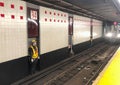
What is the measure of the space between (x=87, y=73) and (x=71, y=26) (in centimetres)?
511

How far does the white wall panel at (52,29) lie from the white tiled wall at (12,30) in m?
1.73

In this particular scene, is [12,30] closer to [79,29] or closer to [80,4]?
[80,4]

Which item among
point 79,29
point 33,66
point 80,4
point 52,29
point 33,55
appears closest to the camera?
point 33,55

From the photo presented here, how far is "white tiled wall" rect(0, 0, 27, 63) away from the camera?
6565 millimetres

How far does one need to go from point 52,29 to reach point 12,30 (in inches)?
153

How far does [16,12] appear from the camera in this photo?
734cm

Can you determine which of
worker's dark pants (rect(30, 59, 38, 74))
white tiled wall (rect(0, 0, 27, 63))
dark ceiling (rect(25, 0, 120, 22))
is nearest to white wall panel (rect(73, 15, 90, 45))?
dark ceiling (rect(25, 0, 120, 22))

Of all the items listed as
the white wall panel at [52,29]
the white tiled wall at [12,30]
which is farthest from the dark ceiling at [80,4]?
the white tiled wall at [12,30]

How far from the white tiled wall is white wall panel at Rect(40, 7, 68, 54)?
1.73 meters

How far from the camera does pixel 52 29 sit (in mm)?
10758

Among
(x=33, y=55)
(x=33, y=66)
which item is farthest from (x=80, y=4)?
(x=33, y=66)

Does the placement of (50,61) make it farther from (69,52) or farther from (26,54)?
(69,52)

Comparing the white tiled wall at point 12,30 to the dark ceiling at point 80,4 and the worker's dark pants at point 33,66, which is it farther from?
the dark ceiling at point 80,4

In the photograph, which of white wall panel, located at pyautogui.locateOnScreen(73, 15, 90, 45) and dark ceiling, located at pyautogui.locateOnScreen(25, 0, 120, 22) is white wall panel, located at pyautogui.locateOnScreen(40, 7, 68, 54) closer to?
dark ceiling, located at pyautogui.locateOnScreen(25, 0, 120, 22)
